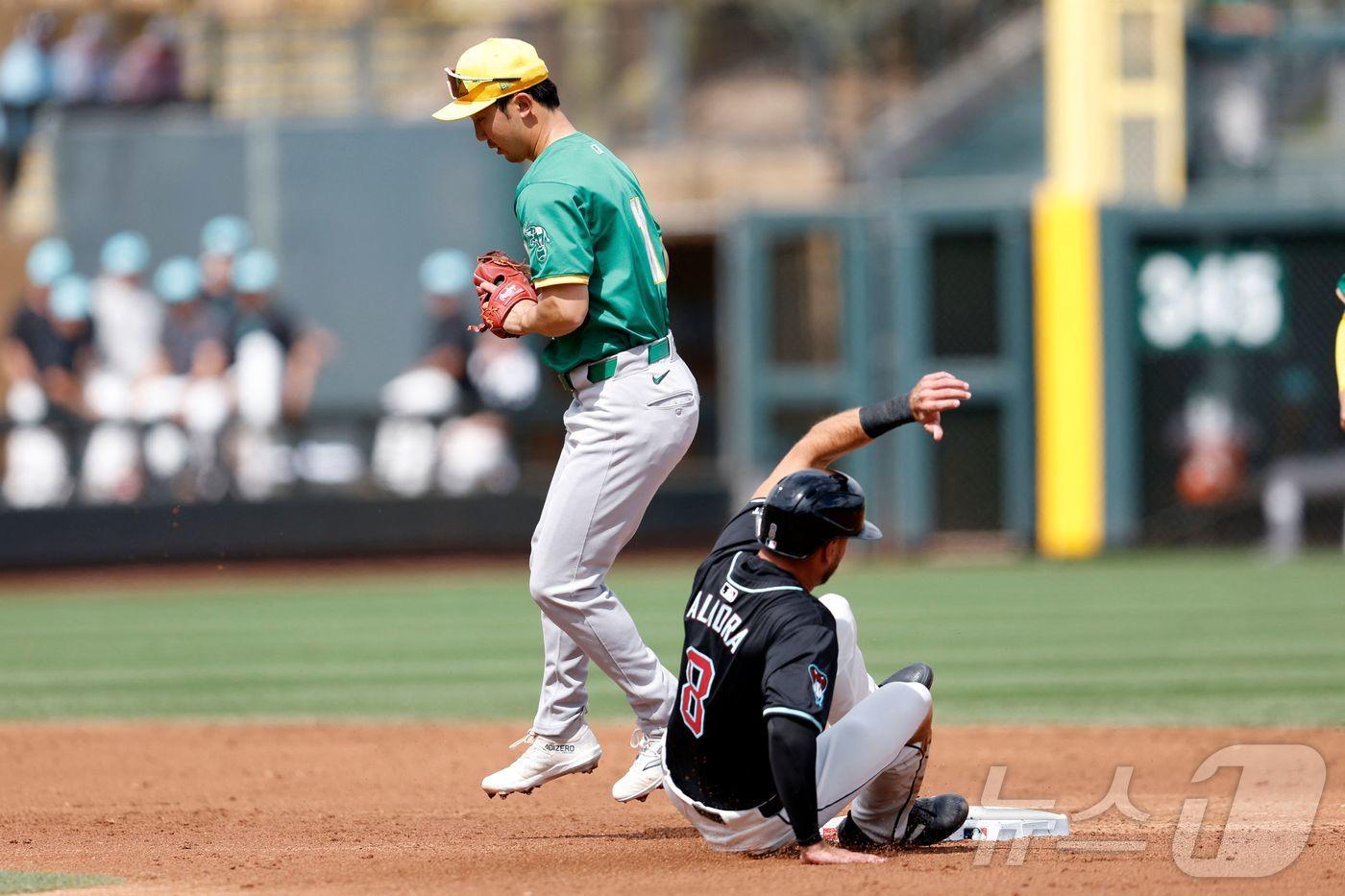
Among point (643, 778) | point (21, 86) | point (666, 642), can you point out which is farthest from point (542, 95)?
point (21, 86)

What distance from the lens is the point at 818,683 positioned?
14.6 feet

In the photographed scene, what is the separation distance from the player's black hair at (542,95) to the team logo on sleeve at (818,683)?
6.21ft

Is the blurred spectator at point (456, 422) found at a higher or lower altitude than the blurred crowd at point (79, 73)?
lower

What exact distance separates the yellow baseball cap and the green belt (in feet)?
2.55

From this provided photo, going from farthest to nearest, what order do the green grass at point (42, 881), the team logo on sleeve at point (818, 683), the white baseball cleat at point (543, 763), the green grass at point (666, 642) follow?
the green grass at point (666, 642) < the white baseball cleat at point (543, 763) < the green grass at point (42, 881) < the team logo on sleeve at point (818, 683)

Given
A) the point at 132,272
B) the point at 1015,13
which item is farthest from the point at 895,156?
the point at 132,272

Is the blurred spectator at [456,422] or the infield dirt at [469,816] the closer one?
the infield dirt at [469,816]

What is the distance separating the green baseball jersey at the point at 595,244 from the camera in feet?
17.0

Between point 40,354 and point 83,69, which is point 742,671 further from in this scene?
point 83,69

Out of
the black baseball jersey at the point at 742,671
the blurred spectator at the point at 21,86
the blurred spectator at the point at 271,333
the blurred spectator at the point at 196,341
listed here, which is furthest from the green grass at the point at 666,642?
the blurred spectator at the point at 21,86

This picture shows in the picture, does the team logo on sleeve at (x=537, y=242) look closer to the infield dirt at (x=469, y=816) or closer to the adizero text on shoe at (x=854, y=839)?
the infield dirt at (x=469, y=816)

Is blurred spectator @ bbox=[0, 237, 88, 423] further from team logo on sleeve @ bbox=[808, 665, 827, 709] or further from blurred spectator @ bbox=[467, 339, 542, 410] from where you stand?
team logo on sleeve @ bbox=[808, 665, 827, 709]

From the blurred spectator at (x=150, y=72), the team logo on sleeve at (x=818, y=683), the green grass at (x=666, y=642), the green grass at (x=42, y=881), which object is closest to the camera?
the team logo on sleeve at (x=818, y=683)

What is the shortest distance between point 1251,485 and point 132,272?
951 centimetres
